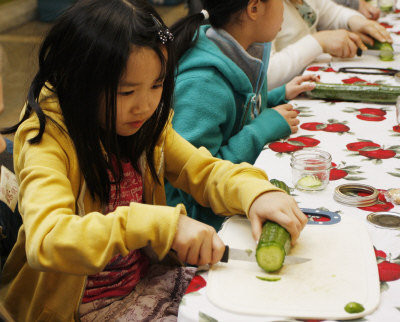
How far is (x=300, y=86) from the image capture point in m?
1.97

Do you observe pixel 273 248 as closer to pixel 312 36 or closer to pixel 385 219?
pixel 385 219

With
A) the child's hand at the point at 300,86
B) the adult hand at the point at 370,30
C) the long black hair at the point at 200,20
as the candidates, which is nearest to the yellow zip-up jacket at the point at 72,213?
the long black hair at the point at 200,20

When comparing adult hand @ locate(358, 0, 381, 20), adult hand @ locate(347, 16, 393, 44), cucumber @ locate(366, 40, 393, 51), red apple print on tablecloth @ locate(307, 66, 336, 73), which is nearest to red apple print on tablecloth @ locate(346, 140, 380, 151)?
red apple print on tablecloth @ locate(307, 66, 336, 73)

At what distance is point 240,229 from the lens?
43.8 inches

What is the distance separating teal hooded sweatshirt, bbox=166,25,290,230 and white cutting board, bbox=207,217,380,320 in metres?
0.50

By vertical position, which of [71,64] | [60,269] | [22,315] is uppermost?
[71,64]

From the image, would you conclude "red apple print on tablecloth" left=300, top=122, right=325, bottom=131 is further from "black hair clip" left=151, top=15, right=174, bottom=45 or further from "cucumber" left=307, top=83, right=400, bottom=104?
"black hair clip" left=151, top=15, right=174, bottom=45

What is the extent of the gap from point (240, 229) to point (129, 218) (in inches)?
10.1

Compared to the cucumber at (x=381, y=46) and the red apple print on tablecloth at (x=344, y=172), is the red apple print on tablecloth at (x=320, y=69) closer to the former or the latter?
the cucumber at (x=381, y=46)

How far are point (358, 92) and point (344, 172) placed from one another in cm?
60

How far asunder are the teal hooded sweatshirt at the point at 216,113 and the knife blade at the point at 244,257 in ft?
1.57

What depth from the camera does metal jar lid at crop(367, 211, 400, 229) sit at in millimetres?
1096

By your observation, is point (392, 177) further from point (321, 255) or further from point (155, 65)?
point (155, 65)

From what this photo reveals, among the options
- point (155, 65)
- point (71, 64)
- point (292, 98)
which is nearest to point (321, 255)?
point (155, 65)
